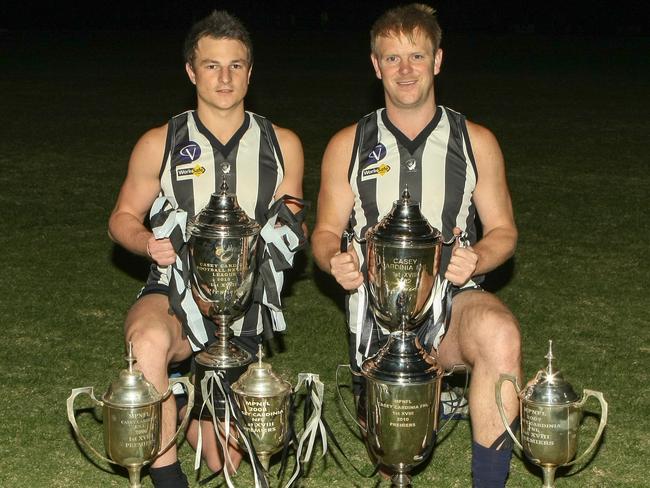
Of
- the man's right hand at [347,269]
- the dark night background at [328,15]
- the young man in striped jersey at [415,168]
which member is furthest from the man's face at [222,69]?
the dark night background at [328,15]

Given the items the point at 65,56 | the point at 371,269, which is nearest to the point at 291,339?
the point at 371,269

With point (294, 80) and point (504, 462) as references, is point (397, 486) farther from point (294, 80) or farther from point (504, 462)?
point (294, 80)

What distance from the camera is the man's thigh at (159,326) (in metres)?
3.26

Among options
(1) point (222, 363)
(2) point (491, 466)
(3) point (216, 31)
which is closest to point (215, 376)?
(1) point (222, 363)

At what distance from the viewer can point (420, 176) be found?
12.2ft

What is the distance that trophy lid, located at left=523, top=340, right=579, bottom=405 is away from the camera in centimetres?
263

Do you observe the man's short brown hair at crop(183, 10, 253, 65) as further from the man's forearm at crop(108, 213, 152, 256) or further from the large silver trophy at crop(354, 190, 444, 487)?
the large silver trophy at crop(354, 190, 444, 487)

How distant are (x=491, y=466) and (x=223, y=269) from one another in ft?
2.98

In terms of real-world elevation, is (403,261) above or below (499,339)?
above

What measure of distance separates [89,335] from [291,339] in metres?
0.84

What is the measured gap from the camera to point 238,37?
3650mm

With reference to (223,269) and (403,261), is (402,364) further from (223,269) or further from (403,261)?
(223,269)

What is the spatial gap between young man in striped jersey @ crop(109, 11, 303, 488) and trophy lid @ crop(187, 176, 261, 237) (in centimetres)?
56

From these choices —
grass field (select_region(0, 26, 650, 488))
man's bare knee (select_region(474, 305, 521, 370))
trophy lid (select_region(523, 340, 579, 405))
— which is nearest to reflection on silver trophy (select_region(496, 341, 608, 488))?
trophy lid (select_region(523, 340, 579, 405))
